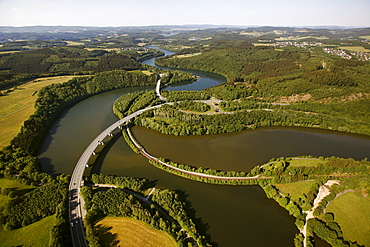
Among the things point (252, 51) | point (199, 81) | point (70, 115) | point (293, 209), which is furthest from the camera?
point (252, 51)

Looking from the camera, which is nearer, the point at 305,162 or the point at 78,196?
the point at 78,196

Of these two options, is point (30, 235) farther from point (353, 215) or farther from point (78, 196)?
point (353, 215)

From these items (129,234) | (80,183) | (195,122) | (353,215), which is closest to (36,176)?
(80,183)

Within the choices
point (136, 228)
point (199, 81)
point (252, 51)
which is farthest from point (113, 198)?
point (252, 51)

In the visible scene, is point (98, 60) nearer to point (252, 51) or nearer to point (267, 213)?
point (252, 51)

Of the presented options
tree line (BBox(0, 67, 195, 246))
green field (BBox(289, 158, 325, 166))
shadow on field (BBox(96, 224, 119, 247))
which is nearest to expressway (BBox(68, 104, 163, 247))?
tree line (BBox(0, 67, 195, 246))

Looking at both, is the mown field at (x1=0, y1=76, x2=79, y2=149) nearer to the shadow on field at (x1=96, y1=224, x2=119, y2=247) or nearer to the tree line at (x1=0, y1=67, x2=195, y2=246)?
the tree line at (x1=0, y1=67, x2=195, y2=246)
